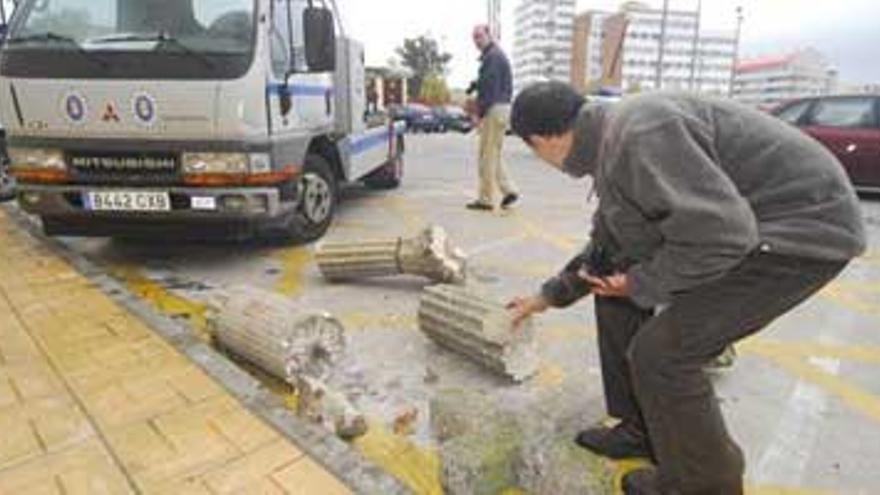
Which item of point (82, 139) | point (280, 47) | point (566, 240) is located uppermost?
point (280, 47)

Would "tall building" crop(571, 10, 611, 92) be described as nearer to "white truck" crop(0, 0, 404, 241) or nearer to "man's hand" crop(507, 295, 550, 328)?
"white truck" crop(0, 0, 404, 241)

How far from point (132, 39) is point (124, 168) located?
2.99 ft

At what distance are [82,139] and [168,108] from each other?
71 cm

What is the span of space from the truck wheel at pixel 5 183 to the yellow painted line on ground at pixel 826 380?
25.5 ft

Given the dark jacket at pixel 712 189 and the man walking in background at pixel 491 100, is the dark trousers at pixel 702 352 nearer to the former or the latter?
the dark jacket at pixel 712 189

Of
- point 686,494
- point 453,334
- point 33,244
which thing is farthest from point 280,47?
point 686,494

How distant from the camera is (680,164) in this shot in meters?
2.07

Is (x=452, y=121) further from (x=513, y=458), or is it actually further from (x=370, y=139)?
(x=513, y=458)

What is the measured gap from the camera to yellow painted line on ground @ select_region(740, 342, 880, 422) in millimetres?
3660

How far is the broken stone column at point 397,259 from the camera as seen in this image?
17.5 feet

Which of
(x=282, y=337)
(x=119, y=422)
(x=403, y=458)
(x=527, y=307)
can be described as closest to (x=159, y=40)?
(x=282, y=337)

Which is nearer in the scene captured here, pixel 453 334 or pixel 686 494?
pixel 686 494

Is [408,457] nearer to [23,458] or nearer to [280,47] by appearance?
[23,458]

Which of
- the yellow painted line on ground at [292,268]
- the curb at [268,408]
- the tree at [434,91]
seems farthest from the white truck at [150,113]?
the tree at [434,91]
